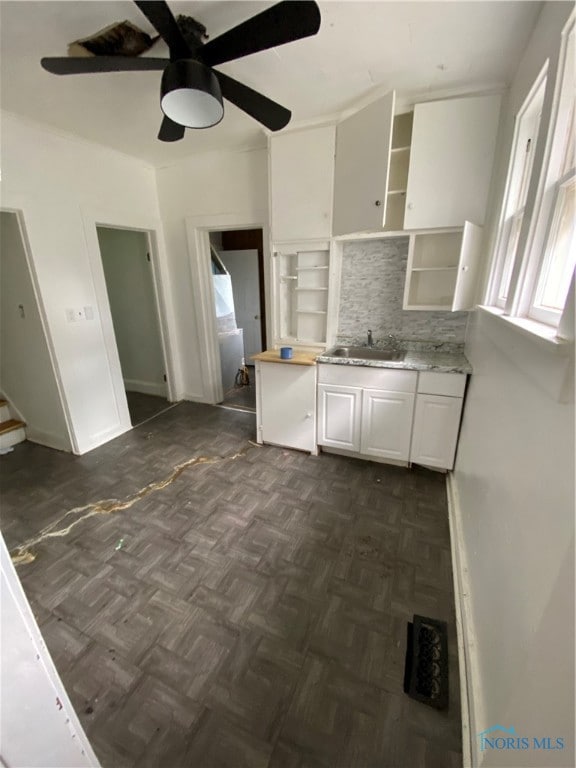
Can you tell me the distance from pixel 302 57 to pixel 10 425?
145 inches

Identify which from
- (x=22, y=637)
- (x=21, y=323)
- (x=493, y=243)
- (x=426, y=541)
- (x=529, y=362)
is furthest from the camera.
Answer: (x=21, y=323)

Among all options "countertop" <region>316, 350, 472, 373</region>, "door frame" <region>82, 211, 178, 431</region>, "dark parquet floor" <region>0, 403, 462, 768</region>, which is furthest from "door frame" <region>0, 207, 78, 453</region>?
"countertop" <region>316, 350, 472, 373</region>

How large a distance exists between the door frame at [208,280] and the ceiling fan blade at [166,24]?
1513mm

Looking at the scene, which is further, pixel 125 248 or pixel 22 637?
pixel 125 248

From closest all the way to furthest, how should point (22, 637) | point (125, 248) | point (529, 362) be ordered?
point (22, 637) → point (529, 362) → point (125, 248)

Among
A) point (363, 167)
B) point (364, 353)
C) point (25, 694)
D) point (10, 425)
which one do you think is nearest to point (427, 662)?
point (25, 694)

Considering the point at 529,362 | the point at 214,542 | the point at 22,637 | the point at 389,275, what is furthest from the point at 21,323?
the point at 529,362

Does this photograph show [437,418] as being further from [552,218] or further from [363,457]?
[552,218]

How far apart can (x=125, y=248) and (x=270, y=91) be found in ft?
8.03

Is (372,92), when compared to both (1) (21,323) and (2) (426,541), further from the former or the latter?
(1) (21,323)

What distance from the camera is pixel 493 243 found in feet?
6.39

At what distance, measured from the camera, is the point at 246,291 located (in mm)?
4656

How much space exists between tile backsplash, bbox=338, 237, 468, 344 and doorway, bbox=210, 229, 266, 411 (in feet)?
5.76

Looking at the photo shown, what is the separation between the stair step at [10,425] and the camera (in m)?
2.87
